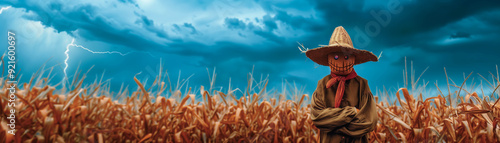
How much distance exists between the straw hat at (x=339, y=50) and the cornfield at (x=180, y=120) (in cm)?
60

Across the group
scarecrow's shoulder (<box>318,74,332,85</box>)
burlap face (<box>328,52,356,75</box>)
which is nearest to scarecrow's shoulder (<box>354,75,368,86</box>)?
burlap face (<box>328,52,356,75</box>)

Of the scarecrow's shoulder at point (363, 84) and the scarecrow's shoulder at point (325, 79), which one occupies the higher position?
the scarecrow's shoulder at point (325, 79)

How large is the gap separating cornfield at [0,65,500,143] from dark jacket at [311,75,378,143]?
450 millimetres

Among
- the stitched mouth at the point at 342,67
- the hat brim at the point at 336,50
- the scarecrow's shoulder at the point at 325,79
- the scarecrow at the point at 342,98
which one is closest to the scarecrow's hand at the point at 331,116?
the scarecrow at the point at 342,98

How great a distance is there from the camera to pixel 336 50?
2.77 meters

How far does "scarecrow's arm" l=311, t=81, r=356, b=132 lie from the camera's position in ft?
8.61

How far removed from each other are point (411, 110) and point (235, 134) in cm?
184

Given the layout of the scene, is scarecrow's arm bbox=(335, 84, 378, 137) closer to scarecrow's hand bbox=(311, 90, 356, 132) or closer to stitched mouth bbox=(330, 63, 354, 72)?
scarecrow's hand bbox=(311, 90, 356, 132)

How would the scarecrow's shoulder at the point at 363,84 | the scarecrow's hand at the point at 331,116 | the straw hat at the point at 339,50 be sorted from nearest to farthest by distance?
1. the scarecrow's hand at the point at 331,116
2. the straw hat at the point at 339,50
3. the scarecrow's shoulder at the point at 363,84

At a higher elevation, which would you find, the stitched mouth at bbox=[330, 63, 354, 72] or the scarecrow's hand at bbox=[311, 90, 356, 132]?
the stitched mouth at bbox=[330, 63, 354, 72]

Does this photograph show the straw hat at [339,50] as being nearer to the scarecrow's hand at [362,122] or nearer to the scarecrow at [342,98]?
the scarecrow at [342,98]

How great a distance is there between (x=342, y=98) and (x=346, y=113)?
0.22m

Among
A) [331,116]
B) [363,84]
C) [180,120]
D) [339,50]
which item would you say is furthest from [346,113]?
[180,120]

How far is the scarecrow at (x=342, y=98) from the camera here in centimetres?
266
